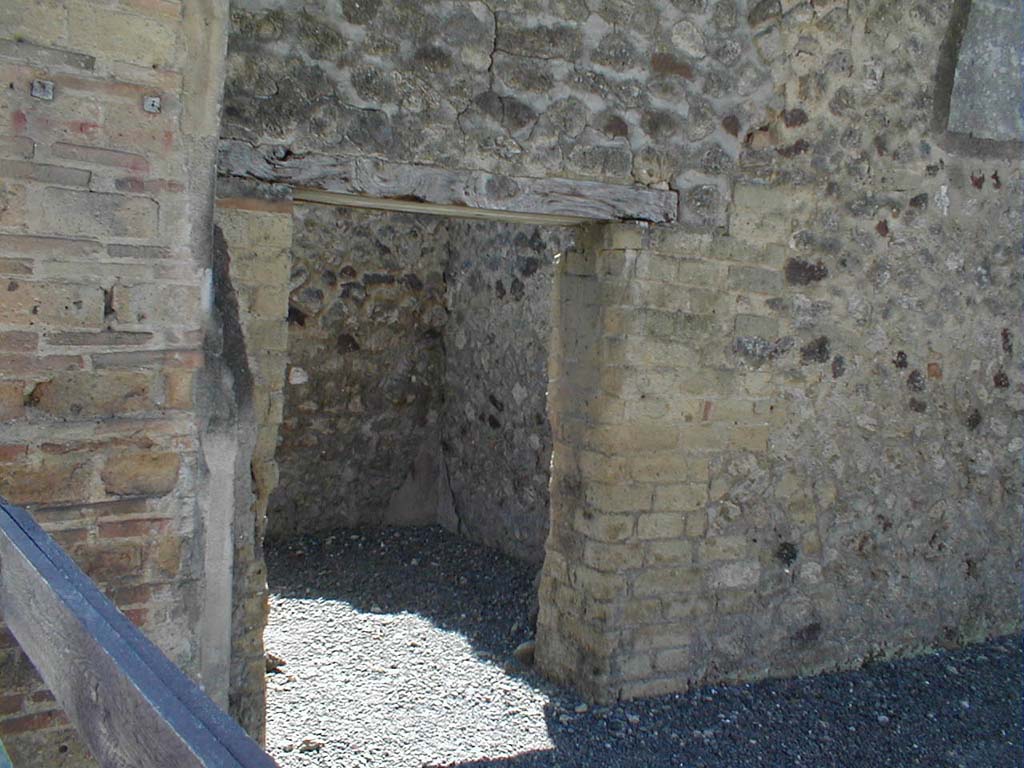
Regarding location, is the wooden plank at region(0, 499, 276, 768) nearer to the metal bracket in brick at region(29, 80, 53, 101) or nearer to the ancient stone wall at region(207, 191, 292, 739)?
the metal bracket in brick at region(29, 80, 53, 101)

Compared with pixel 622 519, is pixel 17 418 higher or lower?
higher

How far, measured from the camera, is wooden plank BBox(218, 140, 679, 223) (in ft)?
11.0

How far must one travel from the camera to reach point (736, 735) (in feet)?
13.1

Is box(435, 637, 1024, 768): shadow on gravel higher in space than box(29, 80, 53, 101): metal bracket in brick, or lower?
lower

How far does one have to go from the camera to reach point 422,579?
6207mm

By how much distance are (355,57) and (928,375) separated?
10.3 feet

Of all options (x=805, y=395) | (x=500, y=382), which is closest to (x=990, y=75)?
(x=805, y=395)

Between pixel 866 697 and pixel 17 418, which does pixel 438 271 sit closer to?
pixel 866 697

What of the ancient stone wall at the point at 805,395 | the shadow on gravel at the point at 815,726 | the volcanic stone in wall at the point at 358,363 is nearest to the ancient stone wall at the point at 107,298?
the shadow on gravel at the point at 815,726

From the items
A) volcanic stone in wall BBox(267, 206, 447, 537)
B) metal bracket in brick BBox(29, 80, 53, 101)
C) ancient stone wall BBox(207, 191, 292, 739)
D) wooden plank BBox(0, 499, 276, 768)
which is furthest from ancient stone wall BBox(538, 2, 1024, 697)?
volcanic stone in wall BBox(267, 206, 447, 537)

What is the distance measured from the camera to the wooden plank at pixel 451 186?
11.0 ft

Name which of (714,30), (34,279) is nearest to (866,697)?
(714,30)

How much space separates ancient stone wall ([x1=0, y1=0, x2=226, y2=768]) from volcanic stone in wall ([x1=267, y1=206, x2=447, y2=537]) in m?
4.13

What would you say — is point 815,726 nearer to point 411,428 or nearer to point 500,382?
point 500,382
